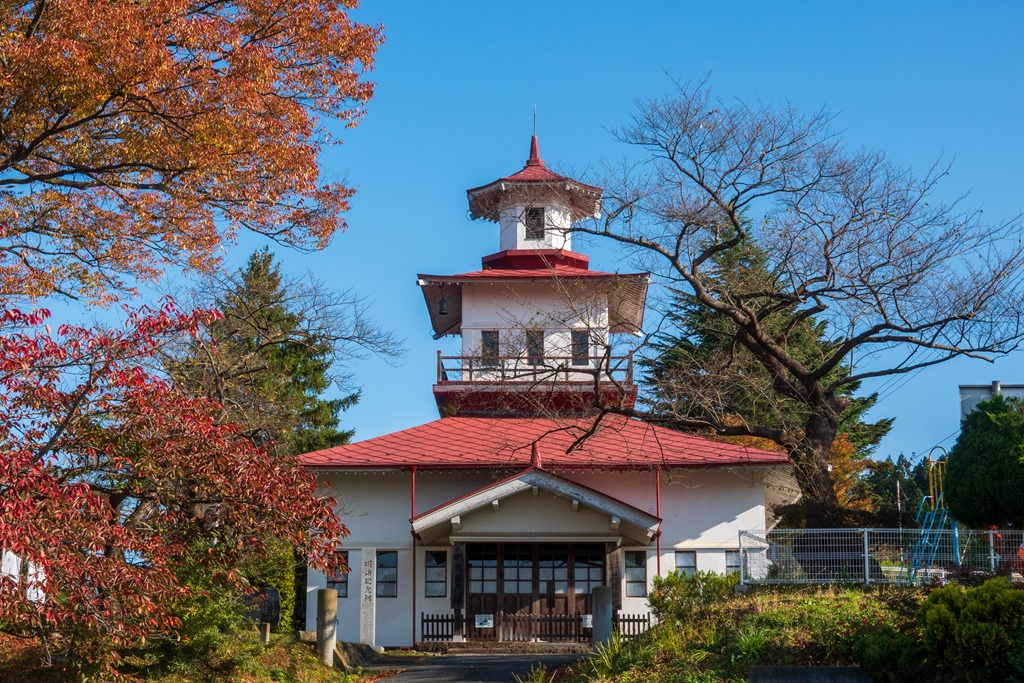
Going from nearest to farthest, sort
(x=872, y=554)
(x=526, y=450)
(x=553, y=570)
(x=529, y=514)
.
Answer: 1. (x=872, y=554)
2. (x=529, y=514)
3. (x=553, y=570)
4. (x=526, y=450)

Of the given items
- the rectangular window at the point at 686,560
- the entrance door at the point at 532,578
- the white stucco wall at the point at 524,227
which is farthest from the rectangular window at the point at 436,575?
the white stucco wall at the point at 524,227

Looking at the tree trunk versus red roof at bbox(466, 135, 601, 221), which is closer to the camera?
the tree trunk

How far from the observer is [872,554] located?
68.8ft

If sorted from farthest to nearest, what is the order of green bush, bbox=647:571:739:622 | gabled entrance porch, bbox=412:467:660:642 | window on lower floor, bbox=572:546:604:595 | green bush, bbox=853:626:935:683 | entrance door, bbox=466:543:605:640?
window on lower floor, bbox=572:546:604:595, entrance door, bbox=466:543:605:640, gabled entrance porch, bbox=412:467:660:642, green bush, bbox=647:571:739:622, green bush, bbox=853:626:935:683

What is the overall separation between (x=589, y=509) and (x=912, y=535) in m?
8.31

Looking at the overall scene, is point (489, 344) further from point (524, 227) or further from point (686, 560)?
point (686, 560)

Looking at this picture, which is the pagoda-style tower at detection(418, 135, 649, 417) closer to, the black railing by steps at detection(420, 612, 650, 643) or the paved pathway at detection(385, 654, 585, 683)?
the black railing by steps at detection(420, 612, 650, 643)

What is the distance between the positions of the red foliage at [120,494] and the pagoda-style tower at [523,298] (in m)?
16.1

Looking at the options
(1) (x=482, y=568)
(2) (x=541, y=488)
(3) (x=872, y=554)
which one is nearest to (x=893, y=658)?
(3) (x=872, y=554)

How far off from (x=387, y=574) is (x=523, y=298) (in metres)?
9.20

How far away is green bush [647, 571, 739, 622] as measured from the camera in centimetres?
1883

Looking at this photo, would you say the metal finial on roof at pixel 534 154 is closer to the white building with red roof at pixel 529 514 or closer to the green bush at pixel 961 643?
the white building with red roof at pixel 529 514

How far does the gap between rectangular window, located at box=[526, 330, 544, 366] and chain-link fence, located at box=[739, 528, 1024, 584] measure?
5.94m

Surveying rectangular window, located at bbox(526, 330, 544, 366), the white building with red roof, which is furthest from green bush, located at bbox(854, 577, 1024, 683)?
the white building with red roof
